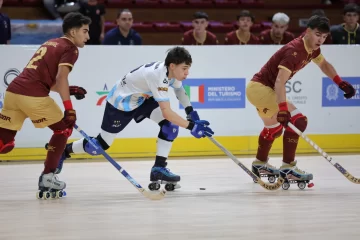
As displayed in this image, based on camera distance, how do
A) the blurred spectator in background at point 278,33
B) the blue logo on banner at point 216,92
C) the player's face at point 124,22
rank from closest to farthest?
the blue logo on banner at point 216,92
the player's face at point 124,22
the blurred spectator in background at point 278,33

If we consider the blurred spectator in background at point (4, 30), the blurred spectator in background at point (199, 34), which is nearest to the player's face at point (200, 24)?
the blurred spectator in background at point (199, 34)

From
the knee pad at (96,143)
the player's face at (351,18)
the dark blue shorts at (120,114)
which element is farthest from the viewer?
the player's face at (351,18)

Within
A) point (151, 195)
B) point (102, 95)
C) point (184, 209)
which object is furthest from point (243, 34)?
point (184, 209)

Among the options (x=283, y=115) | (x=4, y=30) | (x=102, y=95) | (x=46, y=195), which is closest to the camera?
(x=46, y=195)

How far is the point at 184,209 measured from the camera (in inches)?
224

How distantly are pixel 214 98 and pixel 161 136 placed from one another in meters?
2.55

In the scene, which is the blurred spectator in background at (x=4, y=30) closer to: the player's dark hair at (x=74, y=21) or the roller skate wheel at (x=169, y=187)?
the player's dark hair at (x=74, y=21)

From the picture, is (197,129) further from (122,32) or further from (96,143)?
(122,32)

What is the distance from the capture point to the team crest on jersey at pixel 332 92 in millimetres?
9539

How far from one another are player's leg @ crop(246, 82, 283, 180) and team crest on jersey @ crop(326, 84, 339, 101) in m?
2.46

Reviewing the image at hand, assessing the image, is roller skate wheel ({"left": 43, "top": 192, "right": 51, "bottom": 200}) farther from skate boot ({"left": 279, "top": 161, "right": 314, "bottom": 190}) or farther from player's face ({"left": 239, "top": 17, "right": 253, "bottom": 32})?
player's face ({"left": 239, "top": 17, "right": 253, "bottom": 32})

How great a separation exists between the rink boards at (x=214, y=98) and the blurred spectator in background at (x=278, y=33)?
2.53 feet

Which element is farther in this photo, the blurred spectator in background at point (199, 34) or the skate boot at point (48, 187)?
the blurred spectator in background at point (199, 34)

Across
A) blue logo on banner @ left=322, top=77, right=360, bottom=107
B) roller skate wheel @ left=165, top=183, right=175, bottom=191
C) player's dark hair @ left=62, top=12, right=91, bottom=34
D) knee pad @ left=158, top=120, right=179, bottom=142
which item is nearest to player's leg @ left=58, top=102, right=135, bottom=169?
knee pad @ left=158, top=120, right=179, bottom=142
